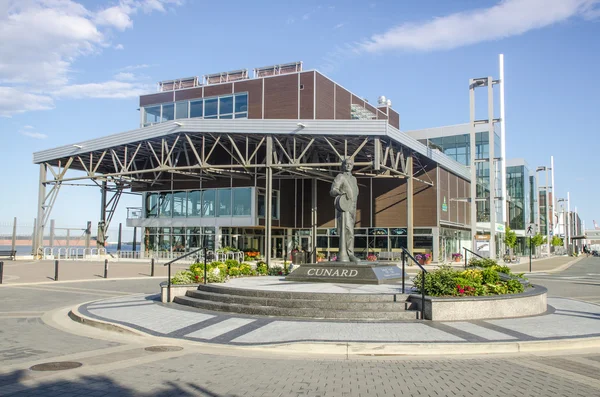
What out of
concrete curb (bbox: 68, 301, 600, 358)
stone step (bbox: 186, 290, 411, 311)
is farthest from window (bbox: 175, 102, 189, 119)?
concrete curb (bbox: 68, 301, 600, 358)

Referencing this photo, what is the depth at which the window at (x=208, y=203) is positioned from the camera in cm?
4422

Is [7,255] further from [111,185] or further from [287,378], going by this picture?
[287,378]

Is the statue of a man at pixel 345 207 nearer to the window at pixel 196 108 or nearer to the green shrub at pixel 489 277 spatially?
the green shrub at pixel 489 277

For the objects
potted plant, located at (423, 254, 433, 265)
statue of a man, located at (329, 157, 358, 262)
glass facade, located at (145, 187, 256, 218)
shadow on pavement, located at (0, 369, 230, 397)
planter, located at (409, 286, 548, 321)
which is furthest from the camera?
glass facade, located at (145, 187, 256, 218)

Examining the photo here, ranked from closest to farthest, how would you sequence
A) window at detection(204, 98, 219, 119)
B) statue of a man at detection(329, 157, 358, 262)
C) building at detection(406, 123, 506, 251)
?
1. statue of a man at detection(329, 157, 358, 262)
2. window at detection(204, 98, 219, 119)
3. building at detection(406, 123, 506, 251)

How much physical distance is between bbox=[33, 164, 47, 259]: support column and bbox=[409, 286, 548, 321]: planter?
40397 millimetres

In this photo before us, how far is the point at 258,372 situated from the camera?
7566 millimetres

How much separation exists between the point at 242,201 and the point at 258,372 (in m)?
35.5

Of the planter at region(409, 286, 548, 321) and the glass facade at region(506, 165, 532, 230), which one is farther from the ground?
the glass facade at region(506, 165, 532, 230)

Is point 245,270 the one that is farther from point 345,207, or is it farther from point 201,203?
point 201,203

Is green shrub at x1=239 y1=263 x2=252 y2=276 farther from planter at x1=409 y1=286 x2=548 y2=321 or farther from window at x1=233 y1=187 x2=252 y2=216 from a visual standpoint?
window at x1=233 y1=187 x2=252 y2=216

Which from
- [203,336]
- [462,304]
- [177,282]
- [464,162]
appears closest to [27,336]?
[203,336]

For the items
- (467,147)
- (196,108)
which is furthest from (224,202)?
(467,147)

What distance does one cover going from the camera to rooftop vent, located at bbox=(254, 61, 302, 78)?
146ft
